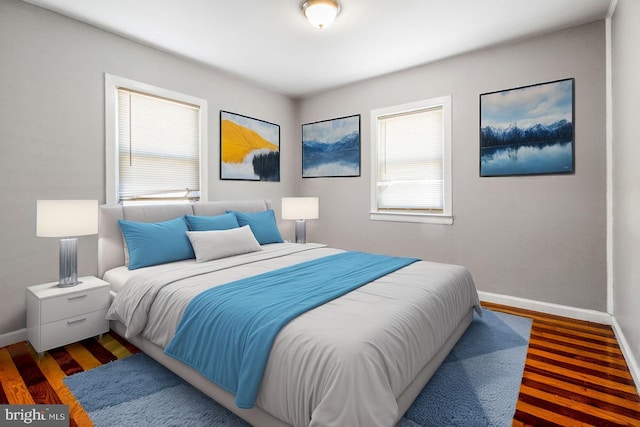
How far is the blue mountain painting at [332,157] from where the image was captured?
14.8ft

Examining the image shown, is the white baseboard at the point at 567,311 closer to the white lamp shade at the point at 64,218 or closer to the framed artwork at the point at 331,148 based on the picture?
the framed artwork at the point at 331,148

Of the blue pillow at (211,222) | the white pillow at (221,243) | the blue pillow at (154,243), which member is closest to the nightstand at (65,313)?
the blue pillow at (154,243)

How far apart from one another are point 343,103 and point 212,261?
291 cm

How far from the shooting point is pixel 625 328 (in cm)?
240

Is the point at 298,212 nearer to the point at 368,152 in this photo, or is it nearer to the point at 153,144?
the point at 368,152

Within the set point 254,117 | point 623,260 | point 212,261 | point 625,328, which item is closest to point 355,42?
point 254,117

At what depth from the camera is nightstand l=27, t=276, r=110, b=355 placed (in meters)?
2.25

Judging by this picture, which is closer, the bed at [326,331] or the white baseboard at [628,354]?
the bed at [326,331]

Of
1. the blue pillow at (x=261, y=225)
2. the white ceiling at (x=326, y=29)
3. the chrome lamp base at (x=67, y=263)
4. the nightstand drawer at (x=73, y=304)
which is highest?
the white ceiling at (x=326, y=29)

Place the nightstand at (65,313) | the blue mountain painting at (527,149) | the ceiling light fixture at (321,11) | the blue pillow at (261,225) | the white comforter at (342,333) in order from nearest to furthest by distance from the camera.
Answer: the white comforter at (342,333), the nightstand at (65,313), the ceiling light fixture at (321,11), the blue mountain painting at (527,149), the blue pillow at (261,225)

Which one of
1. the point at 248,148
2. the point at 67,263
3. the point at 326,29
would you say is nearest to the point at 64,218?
the point at 67,263

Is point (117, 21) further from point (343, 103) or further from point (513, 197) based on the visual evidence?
point (513, 197)

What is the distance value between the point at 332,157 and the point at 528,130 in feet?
7.87

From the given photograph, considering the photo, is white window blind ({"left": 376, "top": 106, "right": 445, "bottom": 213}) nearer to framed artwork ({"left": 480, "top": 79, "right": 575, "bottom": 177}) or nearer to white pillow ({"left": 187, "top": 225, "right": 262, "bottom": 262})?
framed artwork ({"left": 480, "top": 79, "right": 575, "bottom": 177})
